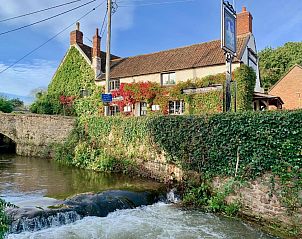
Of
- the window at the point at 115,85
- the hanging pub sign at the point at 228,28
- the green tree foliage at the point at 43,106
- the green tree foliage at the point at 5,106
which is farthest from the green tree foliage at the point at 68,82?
the hanging pub sign at the point at 228,28

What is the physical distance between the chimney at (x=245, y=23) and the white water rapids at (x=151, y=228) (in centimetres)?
1596

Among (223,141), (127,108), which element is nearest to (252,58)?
(127,108)

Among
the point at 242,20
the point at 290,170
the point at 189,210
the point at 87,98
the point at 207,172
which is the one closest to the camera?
the point at 290,170

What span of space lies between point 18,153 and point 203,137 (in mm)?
18179

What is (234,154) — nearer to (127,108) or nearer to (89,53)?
(127,108)

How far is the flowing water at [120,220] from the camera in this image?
7570 millimetres

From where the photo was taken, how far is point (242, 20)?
821 inches

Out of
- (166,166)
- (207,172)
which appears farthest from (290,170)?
(166,166)

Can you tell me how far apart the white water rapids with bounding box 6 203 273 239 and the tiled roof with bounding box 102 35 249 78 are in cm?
1291

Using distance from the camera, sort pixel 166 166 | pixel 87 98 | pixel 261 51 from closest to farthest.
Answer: pixel 166 166, pixel 87 98, pixel 261 51

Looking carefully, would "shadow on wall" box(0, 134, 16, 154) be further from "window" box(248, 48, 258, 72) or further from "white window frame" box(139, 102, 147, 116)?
"window" box(248, 48, 258, 72)

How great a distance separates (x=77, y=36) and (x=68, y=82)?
Answer: 482 cm

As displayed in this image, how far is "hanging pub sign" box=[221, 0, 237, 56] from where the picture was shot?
12.1 m

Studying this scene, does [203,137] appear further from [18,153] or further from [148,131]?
[18,153]
